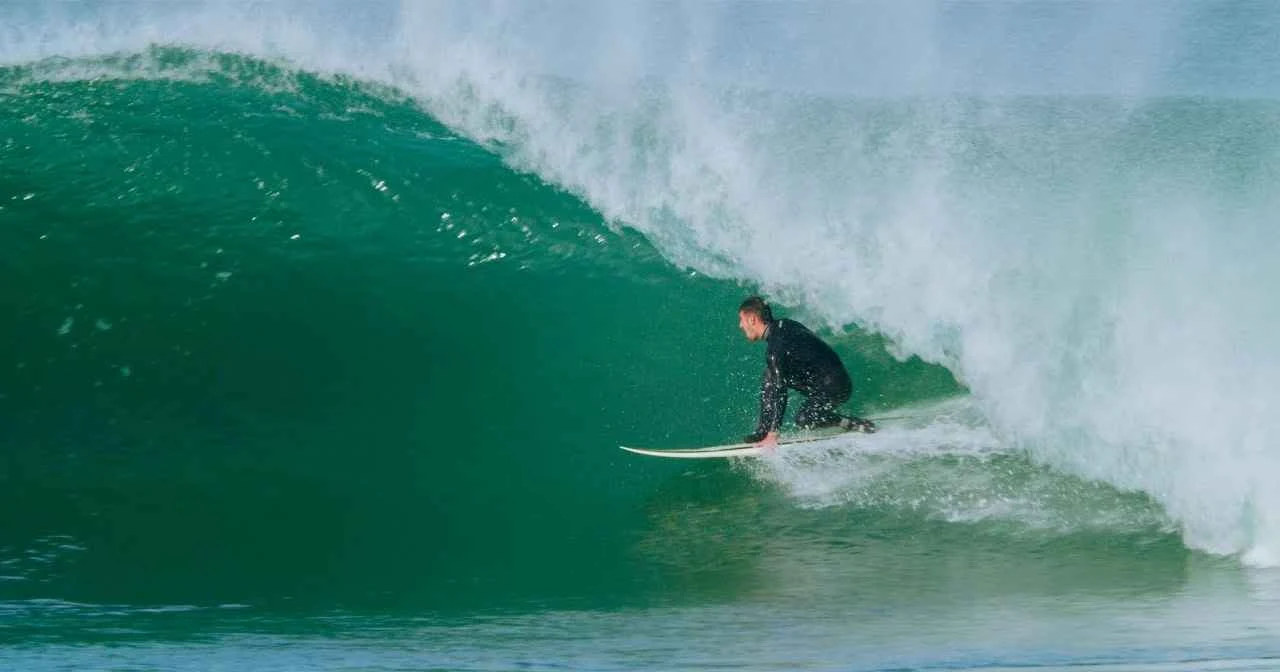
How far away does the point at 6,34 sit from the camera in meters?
12.0

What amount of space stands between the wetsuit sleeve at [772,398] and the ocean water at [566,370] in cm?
39

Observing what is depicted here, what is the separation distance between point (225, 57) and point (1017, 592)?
793 centimetres

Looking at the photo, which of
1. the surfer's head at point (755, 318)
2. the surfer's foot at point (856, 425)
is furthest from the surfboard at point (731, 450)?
the surfer's head at point (755, 318)

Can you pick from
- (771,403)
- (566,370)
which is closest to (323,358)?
(566,370)

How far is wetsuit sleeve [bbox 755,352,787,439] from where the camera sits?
7129 mm

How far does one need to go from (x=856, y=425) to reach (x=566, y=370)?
78.2 inches

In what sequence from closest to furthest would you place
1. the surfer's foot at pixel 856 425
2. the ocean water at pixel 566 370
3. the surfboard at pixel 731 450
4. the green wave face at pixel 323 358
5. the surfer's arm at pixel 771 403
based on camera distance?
the ocean water at pixel 566 370
the green wave face at pixel 323 358
the surfer's arm at pixel 771 403
the surfboard at pixel 731 450
the surfer's foot at pixel 856 425

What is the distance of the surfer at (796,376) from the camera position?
718 centimetres

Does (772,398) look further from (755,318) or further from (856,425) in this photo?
(856,425)

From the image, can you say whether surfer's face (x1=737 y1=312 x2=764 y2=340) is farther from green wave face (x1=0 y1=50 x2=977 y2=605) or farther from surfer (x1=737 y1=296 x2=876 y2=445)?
green wave face (x1=0 y1=50 x2=977 y2=605)

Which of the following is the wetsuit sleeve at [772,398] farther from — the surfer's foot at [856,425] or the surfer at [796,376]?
the surfer's foot at [856,425]

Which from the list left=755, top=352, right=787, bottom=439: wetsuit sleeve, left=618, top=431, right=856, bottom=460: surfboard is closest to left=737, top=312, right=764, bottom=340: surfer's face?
left=755, top=352, right=787, bottom=439: wetsuit sleeve

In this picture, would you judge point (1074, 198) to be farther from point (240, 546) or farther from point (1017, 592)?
point (240, 546)

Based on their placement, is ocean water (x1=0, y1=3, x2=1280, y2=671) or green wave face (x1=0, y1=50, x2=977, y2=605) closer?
ocean water (x1=0, y1=3, x2=1280, y2=671)
